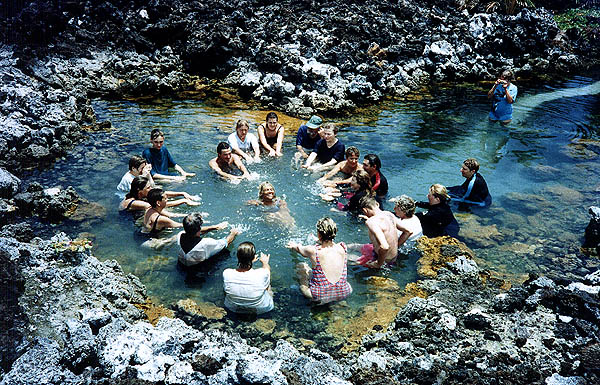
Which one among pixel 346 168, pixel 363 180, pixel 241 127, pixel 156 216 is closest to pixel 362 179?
pixel 363 180

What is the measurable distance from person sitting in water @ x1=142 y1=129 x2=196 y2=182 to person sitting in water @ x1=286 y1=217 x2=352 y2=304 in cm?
536

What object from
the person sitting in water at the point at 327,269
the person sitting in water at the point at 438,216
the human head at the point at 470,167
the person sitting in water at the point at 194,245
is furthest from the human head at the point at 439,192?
the person sitting in water at the point at 194,245

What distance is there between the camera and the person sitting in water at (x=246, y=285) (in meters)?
6.67

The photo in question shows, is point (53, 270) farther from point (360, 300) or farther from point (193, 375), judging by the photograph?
point (360, 300)

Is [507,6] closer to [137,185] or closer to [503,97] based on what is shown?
[503,97]

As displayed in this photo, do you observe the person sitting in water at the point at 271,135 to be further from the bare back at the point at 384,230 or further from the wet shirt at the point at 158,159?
the bare back at the point at 384,230

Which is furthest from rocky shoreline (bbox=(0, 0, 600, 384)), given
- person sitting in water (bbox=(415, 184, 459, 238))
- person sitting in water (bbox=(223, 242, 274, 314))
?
person sitting in water (bbox=(223, 242, 274, 314))

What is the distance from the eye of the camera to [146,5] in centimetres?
2130

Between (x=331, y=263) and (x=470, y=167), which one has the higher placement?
(x=470, y=167)

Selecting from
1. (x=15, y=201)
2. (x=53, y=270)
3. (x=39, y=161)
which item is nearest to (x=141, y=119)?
(x=39, y=161)

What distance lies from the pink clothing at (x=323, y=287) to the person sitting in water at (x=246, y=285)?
2.67 ft

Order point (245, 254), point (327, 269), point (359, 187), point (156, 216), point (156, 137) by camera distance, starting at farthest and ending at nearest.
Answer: point (156, 137) → point (359, 187) → point (156, 216) → point (327, 269) → point (245, 254)

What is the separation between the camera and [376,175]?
10359mm

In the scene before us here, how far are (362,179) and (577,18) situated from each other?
2816 cm
